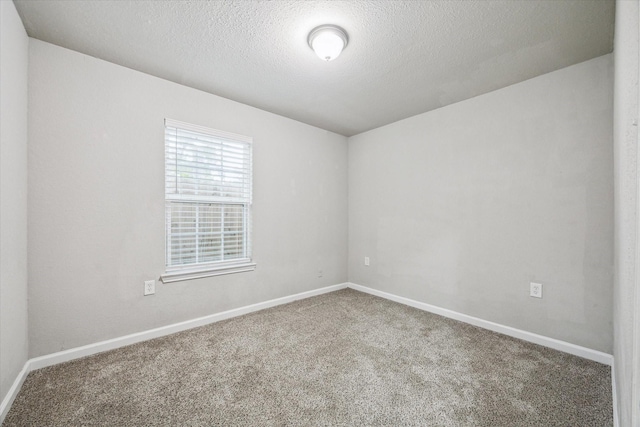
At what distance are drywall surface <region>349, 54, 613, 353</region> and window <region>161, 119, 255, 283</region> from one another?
1.82 metres

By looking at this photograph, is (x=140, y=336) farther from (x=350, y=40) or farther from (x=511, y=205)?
(x=511, y=205)

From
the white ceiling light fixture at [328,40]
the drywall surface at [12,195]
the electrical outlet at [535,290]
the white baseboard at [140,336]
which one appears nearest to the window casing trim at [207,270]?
the white baseboard at [140,336]

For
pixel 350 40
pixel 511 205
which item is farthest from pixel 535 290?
pixel 350 40

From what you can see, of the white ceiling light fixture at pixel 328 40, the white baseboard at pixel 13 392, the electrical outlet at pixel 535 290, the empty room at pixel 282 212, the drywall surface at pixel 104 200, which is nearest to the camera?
the white baseboard at pixel 13 392

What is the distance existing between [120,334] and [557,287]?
3634mm

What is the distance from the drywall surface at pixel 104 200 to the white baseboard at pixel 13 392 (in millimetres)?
131

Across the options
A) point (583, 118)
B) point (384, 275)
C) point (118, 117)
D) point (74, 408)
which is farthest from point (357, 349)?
point (118, 117)

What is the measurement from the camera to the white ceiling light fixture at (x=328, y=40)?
1822 millimetres

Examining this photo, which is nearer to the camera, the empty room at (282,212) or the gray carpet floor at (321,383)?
the gray carpet floor at (321,383)

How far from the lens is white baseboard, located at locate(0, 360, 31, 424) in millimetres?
1488

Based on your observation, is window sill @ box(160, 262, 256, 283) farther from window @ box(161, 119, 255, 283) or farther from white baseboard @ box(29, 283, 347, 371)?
white baseboard @ box(29, 283, 347, 371)

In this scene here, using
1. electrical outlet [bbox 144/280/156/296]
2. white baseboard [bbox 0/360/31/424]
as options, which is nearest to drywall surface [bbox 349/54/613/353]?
electrical outlet [bbox 144/280/156/296]

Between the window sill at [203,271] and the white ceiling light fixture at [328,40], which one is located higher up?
the white ceiling light fixture at [328,40]

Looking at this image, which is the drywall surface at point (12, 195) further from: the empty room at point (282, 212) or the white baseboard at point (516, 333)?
the white baseboard at point (516, 333)
